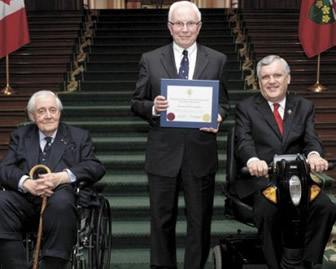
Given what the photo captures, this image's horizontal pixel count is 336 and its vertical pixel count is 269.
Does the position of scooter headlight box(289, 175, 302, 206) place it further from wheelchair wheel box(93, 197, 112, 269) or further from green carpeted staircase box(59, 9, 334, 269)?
green carpeted staircase box(59, 9, 334, 269)

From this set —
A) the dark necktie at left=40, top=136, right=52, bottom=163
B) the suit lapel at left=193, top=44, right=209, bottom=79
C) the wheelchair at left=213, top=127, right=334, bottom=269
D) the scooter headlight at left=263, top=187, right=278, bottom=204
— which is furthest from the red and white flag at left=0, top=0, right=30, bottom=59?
the scooter headlight at left=263, top=187, right=278, bottom=204

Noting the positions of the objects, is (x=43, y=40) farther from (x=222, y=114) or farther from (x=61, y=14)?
(x=222, y=114)

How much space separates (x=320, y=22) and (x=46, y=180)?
4928 mm

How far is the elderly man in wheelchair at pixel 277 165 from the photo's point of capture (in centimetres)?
263

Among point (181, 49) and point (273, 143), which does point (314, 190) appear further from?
point (181, 49)

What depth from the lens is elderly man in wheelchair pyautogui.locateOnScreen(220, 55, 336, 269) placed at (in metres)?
2.63

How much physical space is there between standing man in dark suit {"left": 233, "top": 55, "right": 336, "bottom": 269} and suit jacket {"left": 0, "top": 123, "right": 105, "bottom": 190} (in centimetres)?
84

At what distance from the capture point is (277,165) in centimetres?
261

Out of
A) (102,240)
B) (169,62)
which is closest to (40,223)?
(102,240)

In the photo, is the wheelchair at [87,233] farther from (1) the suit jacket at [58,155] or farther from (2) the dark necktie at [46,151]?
(2) the dark necktie at [46,151]

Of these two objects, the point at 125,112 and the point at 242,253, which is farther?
the point at 125,112

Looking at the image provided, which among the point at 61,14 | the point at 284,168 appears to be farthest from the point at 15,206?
the point at 61,14

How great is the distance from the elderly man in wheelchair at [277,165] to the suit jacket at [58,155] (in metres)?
0.80

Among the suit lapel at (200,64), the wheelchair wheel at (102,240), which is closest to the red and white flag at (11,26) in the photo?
the wheelchair wheel at (102,240)
